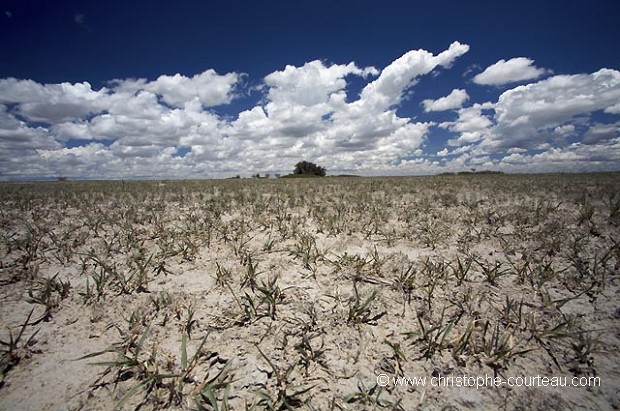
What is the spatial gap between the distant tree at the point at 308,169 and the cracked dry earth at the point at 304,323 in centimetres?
8197

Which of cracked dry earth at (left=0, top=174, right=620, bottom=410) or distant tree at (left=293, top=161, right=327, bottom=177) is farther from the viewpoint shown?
distant tree at (left=293, top=161, right=327, bottom=177)

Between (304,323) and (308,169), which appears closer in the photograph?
(304,323)

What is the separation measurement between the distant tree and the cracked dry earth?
8197 centimetres

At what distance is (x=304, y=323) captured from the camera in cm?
250

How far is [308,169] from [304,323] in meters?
85.1

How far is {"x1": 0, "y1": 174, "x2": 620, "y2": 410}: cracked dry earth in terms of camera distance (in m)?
1.91

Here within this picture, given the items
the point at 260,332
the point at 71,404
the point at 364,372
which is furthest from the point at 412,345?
the point at 71,404

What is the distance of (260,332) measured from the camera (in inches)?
95.2

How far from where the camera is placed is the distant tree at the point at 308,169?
282ft

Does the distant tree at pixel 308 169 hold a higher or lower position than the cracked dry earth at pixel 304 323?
higher

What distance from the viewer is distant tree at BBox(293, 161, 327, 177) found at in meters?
85.9

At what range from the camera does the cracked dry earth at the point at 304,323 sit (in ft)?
6.26

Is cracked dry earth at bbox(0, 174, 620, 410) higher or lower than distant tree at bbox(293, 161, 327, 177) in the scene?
lower

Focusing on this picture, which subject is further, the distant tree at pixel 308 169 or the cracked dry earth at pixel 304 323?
the distant tree at pixel 308 169
